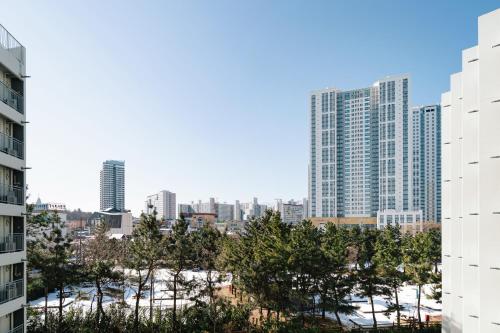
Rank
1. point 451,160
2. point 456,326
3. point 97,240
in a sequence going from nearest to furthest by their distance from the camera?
point 456,326
point 451,160
point 97,240

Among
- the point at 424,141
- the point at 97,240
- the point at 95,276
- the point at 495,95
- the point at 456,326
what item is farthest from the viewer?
the point at 424,141

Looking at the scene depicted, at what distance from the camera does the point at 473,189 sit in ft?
32.6

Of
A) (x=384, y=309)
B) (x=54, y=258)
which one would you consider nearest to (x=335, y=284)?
(x=384, y=309)

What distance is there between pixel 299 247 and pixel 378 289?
5.56 m

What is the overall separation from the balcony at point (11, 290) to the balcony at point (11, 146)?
4.80 metres

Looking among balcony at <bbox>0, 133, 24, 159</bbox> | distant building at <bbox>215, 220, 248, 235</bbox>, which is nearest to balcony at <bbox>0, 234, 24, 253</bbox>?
balcony at <bbox>0, 133, 24, 159</bbox>

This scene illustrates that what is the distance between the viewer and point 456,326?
11.3 meters

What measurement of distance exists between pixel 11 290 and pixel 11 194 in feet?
11.4

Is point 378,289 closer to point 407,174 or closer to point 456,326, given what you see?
point 456,326

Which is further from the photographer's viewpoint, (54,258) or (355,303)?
(355,303)

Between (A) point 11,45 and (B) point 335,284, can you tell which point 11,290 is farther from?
(B) point 335,284

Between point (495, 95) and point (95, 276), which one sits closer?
point (495, 95)

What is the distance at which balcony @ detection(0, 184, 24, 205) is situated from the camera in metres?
13.0

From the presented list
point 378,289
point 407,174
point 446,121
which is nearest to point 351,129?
point 407,174
